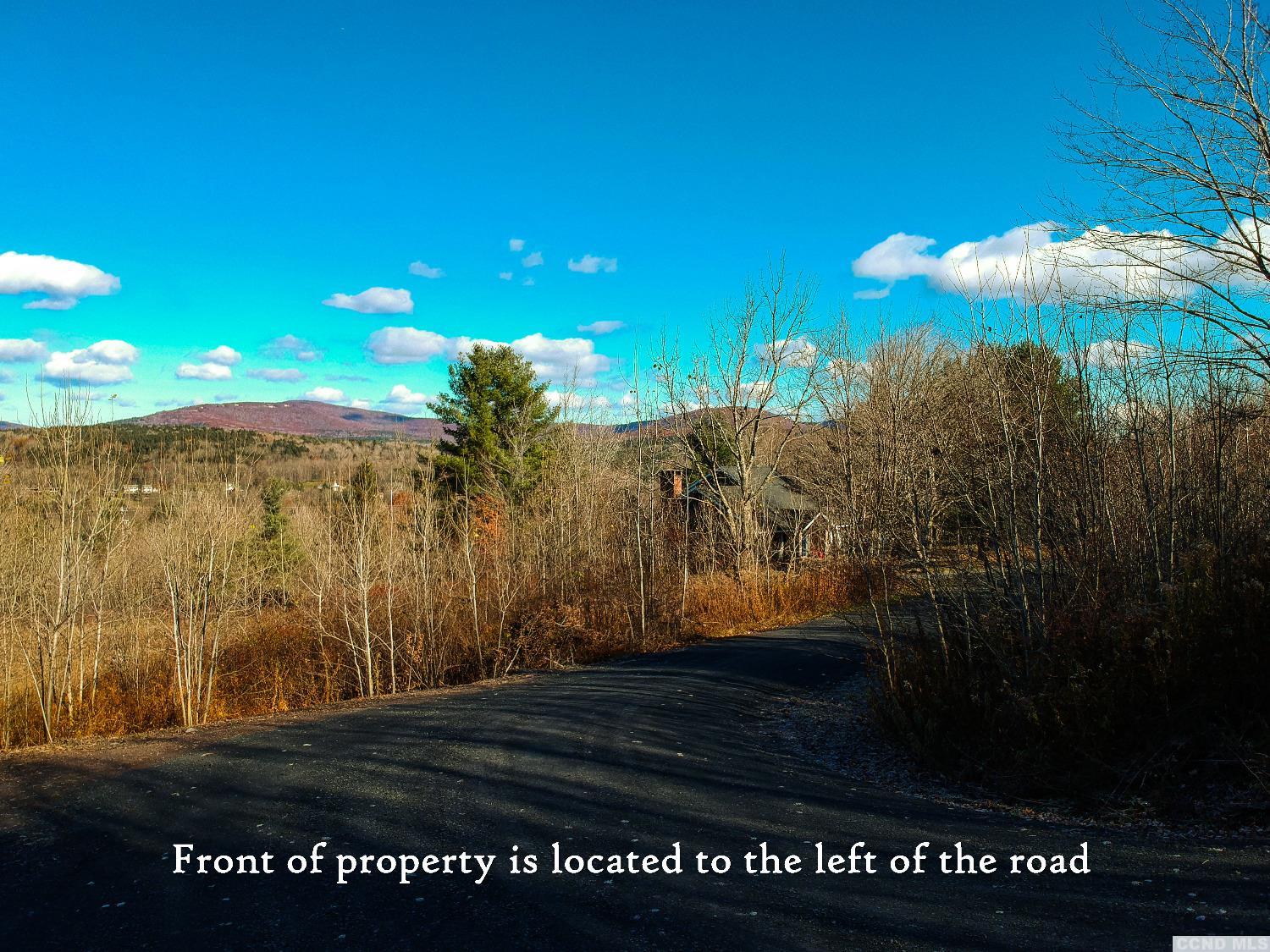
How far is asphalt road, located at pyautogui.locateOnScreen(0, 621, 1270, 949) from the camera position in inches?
157

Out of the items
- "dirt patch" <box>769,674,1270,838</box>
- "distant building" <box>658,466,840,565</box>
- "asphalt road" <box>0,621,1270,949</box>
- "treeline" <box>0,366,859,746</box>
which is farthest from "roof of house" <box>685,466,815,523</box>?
"asphalt road" <box>0,621,1270,949</box>

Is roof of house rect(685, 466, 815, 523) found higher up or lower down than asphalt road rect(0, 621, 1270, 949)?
higher up

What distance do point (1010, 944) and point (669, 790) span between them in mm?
3320

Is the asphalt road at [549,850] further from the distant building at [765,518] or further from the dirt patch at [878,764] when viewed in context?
the distant building at [765,518]

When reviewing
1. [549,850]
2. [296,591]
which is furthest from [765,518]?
[549,850]

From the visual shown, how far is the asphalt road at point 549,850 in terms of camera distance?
13.1ft

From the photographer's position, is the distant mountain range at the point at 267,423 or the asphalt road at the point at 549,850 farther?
the distant mountain range at the point at 267,423

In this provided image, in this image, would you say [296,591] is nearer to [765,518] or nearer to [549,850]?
[765,518]

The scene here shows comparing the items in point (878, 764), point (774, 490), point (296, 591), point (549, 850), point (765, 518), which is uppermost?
point (774, 490)

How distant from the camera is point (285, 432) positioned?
168 ft

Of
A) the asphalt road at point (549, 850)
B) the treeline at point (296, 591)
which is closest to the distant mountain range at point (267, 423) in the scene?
the treeline at point (296, 591)

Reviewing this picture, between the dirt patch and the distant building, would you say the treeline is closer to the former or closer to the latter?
the distant building

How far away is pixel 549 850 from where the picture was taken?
5207 millimetres

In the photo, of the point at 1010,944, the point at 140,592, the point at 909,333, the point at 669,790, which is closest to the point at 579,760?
the point at 669,790
